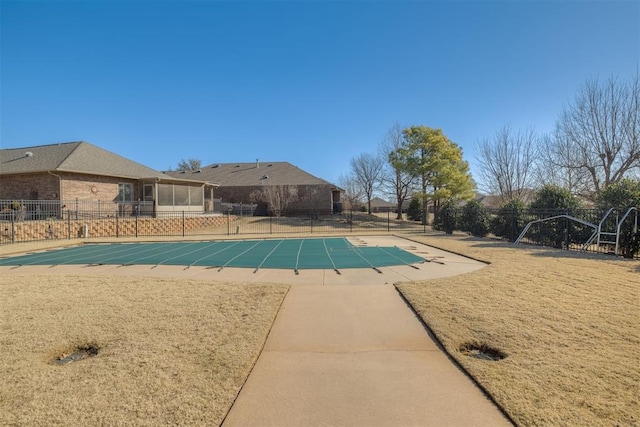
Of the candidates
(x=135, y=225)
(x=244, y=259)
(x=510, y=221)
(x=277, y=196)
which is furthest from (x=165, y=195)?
(x=510, y=221)

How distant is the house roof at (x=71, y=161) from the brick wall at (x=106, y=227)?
389 centimetres

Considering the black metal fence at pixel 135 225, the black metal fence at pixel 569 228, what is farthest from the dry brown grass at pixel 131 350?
the black metal fence at pixel 135 225

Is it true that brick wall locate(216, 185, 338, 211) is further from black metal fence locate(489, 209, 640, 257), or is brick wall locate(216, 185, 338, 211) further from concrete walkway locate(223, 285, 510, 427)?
concrete walkway locate(223, 285, 510, 427)

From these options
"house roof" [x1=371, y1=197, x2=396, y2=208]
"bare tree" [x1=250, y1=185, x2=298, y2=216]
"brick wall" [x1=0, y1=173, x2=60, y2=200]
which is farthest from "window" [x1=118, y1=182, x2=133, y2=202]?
"house roof" [x1=371, y1=197, x2=396, y2=208]

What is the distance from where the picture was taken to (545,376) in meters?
3.16

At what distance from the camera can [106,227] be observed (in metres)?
19.9

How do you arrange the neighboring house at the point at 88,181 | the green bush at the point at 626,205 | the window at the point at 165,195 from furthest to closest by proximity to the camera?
the window at the point at 165,195
the neighboring house at the point at 88,181
the green bush at the point at 626,205

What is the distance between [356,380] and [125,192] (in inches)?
1022

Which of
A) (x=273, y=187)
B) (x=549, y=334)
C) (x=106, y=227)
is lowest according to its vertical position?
Result: (x=549, y=334)

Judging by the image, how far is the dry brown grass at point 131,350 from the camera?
2701mm

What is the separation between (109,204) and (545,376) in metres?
25.3

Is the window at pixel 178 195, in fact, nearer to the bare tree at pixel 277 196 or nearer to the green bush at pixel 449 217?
the bare tree at pixel 277 196

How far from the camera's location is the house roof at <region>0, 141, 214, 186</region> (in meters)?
21.2

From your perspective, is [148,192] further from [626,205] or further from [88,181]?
[626,205]
